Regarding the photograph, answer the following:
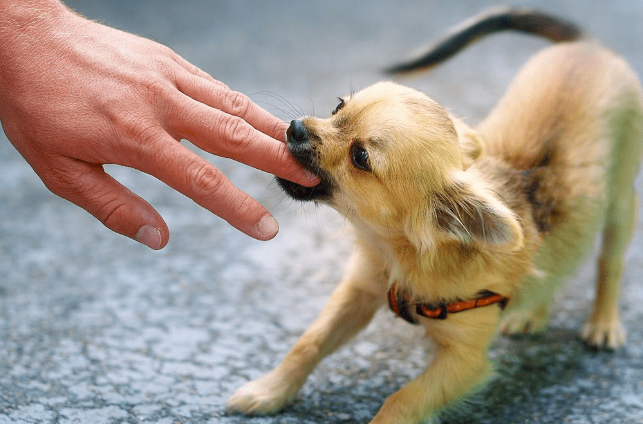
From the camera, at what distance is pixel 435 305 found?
231cm

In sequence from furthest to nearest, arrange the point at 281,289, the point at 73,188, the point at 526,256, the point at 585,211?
1. the point at 281,289
2. the point at 585,211
3. the point at 526,256
4. the point at 73,188

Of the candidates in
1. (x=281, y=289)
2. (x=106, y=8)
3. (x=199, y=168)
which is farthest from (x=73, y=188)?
(x=106, y=8)

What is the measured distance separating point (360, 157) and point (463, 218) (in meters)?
0.40

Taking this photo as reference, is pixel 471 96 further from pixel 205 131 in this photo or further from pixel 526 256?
pixel 205 131

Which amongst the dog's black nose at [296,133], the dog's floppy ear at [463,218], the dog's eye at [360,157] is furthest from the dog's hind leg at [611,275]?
the dog's black nose at [296,133]

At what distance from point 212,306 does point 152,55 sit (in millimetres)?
1452

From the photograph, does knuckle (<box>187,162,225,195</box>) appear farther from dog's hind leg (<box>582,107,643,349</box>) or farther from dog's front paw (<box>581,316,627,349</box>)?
dog's front paw (<box>581,316,627,349</box>)

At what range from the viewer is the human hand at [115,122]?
6.10 ft

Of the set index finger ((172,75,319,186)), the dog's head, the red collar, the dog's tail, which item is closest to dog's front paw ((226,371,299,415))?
the red collar

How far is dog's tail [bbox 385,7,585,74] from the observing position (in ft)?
10.7

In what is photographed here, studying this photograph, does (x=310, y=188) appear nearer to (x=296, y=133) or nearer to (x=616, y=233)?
(x=296, y=133)

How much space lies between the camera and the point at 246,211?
74.7 inches

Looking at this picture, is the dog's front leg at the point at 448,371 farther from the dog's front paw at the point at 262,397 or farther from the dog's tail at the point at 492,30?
the dog's tail at the point at 492,30

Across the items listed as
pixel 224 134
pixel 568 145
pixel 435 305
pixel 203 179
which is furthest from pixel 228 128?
pixel 568 145
